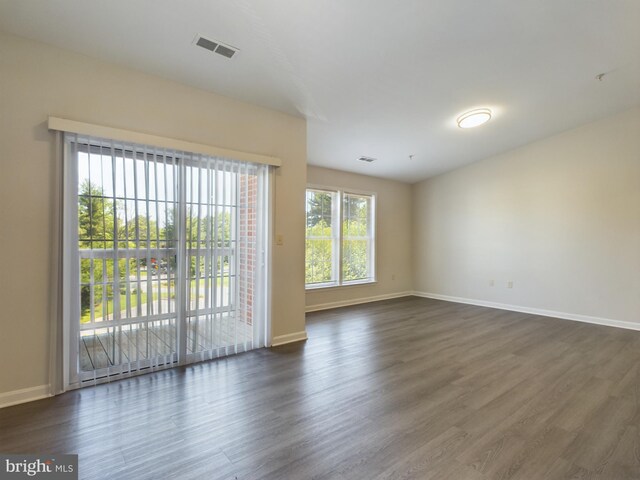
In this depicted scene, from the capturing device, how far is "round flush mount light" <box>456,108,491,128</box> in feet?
13.5

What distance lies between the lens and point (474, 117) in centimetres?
416

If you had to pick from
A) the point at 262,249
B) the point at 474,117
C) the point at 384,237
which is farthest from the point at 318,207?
the point at 474,117

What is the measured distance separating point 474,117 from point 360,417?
3.84 m

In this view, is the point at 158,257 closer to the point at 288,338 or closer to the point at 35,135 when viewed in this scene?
the point at 35,135

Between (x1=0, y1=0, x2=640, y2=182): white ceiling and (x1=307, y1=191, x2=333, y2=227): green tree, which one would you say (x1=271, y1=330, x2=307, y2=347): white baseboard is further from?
(x1=0, y1=0, x2=640, y2=182): white ceiling

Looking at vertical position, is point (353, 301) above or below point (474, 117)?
below

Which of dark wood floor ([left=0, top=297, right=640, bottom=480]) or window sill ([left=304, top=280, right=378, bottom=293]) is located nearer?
dark wood floor ([left=0, top=297, right=640, bottom=480])

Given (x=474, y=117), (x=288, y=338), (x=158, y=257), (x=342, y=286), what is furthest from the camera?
(x=342, y=286)

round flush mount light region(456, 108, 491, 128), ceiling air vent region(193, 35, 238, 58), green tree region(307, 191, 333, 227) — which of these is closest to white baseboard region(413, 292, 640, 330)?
green tree region(307, 191, 333, 227)

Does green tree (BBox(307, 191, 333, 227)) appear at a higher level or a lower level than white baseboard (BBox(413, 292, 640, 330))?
higher

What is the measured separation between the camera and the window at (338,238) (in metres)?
5.72

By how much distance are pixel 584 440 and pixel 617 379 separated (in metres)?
1.37

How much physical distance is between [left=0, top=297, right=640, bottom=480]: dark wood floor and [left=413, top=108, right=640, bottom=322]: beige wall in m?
1.55

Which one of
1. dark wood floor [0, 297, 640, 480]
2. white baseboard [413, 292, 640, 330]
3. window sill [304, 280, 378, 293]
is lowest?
dark wood floor [0, 297, 640, 480]
